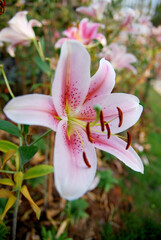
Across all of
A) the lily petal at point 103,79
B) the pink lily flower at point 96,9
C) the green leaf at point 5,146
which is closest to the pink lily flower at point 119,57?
the pink lily flower at point 96,9

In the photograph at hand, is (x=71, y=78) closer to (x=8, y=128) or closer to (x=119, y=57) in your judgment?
(x=8, y=128)

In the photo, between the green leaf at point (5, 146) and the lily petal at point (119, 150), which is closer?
the lily petal at point (119, 150)

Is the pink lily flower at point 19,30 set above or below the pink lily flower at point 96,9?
below

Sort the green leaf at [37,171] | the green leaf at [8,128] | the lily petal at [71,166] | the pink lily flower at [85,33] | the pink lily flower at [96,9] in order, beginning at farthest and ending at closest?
the pink lily flower at [96,9]
the pink lily flower at [85,33]
the green leaf at [37,171]
the green leaf at [8,128]
the lily petal at [71,166]

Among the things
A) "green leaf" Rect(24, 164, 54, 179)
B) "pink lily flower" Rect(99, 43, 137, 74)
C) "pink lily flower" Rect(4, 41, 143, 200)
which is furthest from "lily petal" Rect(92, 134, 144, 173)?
"pink lily flower" Rect(99, 43, 137, 74)

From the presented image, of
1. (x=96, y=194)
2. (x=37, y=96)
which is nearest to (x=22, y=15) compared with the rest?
(x=37, y=96)

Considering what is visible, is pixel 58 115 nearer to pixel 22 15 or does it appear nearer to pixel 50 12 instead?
pixel 22 15

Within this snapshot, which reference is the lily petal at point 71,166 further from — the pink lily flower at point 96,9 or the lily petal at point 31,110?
the pink lily flower at point 96,9
